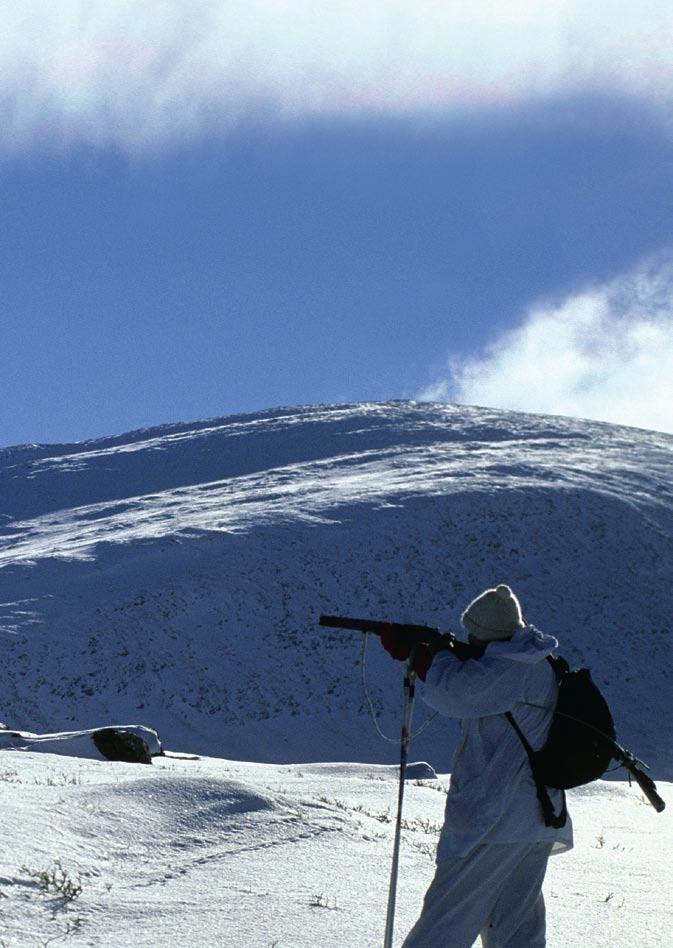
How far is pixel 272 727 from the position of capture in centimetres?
3008

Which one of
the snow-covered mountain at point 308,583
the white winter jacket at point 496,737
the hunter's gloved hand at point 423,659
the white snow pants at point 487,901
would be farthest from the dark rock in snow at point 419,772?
the hunter's gloved hand at point 423,659

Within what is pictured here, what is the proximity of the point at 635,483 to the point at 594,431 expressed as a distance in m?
20.9

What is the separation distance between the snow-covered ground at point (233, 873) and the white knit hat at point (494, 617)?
2.03 meters

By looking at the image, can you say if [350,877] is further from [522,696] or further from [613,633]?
[613,633]

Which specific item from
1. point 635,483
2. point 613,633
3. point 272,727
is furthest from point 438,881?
point 635,483

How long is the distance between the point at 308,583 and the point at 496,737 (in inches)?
1329

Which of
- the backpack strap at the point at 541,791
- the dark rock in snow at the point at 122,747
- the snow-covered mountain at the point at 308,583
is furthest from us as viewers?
the snow-covered mountain at the point at 308,583

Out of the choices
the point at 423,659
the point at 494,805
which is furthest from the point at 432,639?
the point at 494,805

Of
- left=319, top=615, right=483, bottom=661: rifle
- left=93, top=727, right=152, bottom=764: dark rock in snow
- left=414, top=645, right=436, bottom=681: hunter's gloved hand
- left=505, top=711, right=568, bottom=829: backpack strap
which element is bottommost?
left=93, top=727, right=152, bottom=764: dark rock in snow

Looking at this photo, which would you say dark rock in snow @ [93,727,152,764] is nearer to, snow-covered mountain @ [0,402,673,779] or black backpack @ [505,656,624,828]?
snow-covered mountain @ [0,402,673,779]

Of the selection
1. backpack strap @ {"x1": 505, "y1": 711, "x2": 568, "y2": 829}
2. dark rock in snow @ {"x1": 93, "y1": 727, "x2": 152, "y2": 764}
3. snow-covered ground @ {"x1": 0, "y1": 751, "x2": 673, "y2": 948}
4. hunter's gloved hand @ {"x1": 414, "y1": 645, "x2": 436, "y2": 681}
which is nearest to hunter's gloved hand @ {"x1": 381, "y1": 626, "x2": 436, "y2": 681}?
hunter's gloved hand @ {"x1": 414, "y1": 645, "x2": 436, "y2": 681}

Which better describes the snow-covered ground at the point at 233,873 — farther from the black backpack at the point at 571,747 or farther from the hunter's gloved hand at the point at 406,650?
the hunter's gloved hand at the point at 406,650

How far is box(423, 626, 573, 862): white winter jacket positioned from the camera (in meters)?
4.62

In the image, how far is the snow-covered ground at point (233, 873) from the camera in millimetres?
5633
